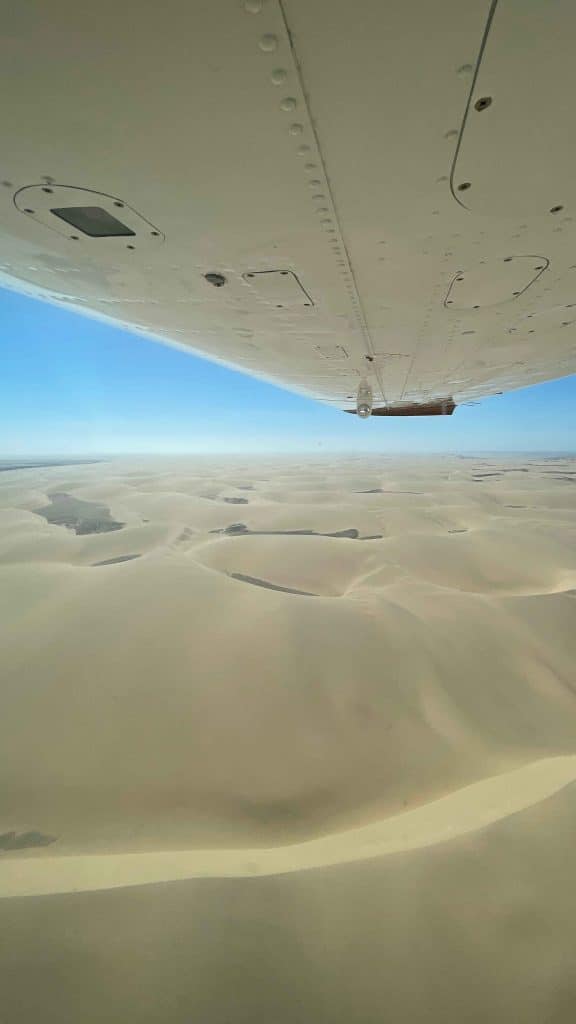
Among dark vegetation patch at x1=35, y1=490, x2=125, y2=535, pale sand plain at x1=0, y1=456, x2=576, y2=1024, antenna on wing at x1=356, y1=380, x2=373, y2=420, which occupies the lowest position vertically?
pale sand plain at x1=0, y1=456, x2=576, y2=1024

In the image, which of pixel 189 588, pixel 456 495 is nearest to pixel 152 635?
pixel 189 588

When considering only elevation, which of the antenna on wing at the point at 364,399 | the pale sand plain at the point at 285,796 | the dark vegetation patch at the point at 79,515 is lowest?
the pale sand plain at the point at 285,796

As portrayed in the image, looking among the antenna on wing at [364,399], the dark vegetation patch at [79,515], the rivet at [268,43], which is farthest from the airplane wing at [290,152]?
the antenna on wing at [364,399]

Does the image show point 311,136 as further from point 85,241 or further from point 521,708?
point 521,708

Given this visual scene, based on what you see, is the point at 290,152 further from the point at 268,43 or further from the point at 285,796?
the point at 285,796

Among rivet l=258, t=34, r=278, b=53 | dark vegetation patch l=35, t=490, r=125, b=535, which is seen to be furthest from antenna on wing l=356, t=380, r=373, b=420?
rivet l=258, t=34, r=278, b=53

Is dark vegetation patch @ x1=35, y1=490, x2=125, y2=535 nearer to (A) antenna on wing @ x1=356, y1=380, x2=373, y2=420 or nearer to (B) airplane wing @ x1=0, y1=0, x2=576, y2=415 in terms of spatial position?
(B) airplane wing @ x1=0, y1=0, x2=576, y2=415

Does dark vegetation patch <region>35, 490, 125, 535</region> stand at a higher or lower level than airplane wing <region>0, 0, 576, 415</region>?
lower

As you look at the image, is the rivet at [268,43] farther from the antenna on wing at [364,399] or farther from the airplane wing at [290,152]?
the antenna on wing at [364,399]
